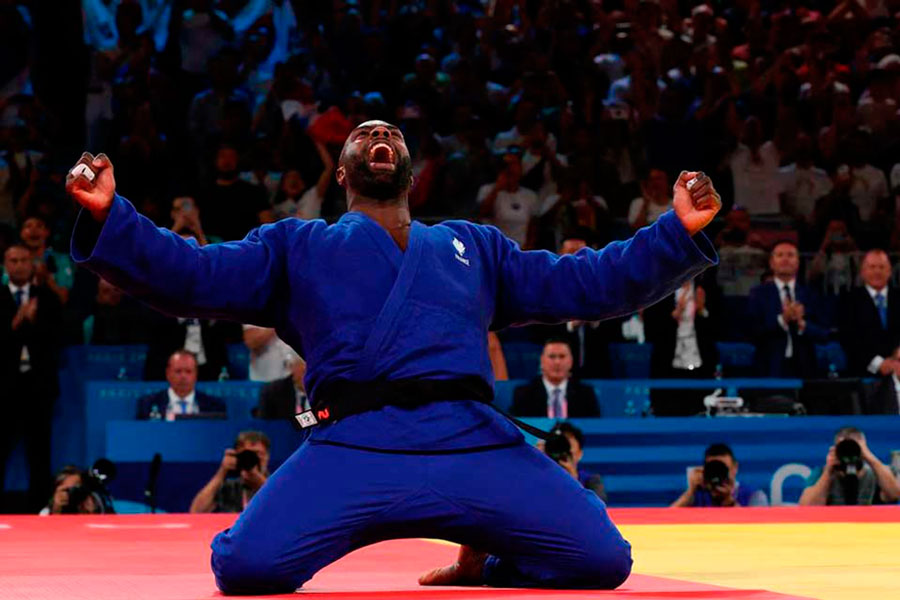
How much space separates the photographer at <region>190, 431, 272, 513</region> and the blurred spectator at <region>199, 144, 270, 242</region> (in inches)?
110

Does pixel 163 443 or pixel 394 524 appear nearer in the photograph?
pixel 394 524

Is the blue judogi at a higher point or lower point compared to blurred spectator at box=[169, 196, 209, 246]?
lower

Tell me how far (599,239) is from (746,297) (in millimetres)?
1205

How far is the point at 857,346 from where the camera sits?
954cm

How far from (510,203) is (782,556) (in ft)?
20.5

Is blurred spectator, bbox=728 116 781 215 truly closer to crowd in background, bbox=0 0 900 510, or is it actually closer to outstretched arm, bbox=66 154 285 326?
crowd in background, bbox=0 0 900 510

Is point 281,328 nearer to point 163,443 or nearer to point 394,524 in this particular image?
point 394,524

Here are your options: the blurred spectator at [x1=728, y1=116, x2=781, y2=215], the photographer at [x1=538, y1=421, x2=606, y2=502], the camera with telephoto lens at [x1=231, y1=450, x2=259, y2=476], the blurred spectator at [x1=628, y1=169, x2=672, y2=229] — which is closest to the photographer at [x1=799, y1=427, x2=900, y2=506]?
the photographer at [x1=538, y1=421, x2=606, y2=502]

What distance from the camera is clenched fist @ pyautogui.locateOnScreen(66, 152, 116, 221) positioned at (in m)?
3.05

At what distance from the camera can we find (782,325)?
369 inches

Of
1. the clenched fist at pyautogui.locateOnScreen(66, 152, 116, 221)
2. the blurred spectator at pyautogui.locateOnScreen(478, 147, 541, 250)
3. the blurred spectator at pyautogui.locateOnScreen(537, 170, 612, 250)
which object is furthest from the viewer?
the blurred spectator at pyautogui.locateOnScreen(478, 147, 541, 250)

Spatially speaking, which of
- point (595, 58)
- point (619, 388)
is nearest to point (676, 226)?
point (619, 388)

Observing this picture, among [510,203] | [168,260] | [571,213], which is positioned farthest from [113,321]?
[168,260]

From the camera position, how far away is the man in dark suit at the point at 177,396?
310 inches
